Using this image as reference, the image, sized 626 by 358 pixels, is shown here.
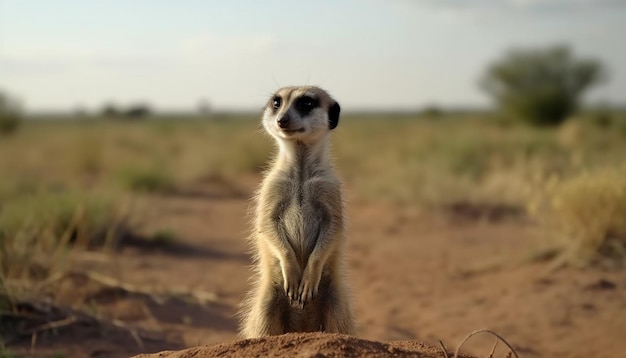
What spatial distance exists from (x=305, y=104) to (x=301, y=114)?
3.2 inches

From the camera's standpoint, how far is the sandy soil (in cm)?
512

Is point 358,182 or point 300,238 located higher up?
point 300,238

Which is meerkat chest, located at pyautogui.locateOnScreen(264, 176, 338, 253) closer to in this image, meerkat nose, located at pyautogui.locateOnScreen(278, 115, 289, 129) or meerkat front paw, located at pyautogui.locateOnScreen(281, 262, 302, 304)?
meerkat front paw, located at pyautogui.locateOnScreen(281, 262, 302, 304)

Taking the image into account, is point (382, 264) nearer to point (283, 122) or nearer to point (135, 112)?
point (283, 122)

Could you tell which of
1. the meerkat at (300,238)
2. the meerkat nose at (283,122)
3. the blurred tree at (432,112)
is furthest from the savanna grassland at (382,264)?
the blurred tree at (432,112)

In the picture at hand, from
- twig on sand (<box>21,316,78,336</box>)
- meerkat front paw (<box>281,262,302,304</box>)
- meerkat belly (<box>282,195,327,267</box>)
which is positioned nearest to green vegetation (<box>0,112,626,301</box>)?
twig on sand (<box>21,316,78,336</box>)

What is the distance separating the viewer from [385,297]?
7.14 meters

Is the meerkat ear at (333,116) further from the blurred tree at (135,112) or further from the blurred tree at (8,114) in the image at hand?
the blurred tree at (135,112)

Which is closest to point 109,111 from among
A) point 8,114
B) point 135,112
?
point 135,112

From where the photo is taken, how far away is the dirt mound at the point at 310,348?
2854 millimetres

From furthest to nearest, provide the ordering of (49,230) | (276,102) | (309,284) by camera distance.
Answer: (49,230)
(276,102)
(309,284)

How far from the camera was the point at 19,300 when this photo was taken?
5.14 metres

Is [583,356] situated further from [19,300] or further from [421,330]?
[19,300]

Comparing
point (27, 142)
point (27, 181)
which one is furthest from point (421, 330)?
point (27, 142)
